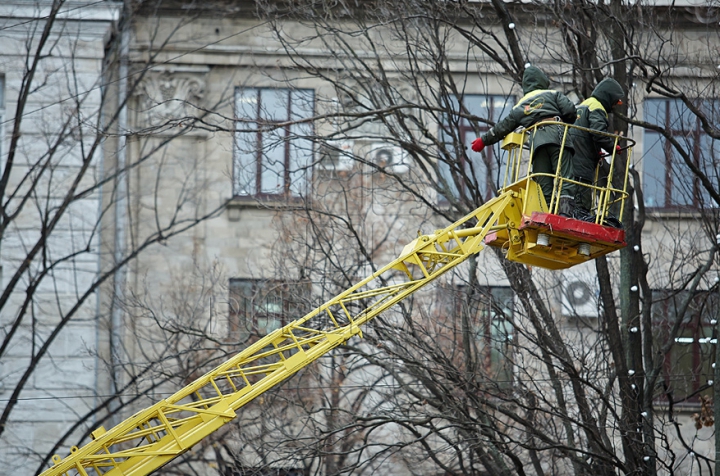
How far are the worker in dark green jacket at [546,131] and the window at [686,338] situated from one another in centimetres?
469

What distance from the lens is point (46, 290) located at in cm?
2058

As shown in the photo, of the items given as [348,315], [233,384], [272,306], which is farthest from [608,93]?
[272,306]

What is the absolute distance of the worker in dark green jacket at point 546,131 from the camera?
36.5ft

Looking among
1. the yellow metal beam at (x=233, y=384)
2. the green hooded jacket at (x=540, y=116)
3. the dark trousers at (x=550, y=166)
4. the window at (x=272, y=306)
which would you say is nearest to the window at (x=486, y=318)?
the window at (x=272, y=306)

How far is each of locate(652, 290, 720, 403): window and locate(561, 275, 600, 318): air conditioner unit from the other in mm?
1008

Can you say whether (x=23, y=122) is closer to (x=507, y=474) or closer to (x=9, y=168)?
(x=9, y=168)

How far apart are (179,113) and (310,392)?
21.7 feet

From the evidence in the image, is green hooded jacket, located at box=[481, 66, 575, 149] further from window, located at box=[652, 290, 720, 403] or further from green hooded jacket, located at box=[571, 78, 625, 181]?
window, located at box=[652, 290, 720, 403]

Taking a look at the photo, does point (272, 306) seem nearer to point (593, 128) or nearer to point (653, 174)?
point (593, 128)

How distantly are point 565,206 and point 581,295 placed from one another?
7.89m

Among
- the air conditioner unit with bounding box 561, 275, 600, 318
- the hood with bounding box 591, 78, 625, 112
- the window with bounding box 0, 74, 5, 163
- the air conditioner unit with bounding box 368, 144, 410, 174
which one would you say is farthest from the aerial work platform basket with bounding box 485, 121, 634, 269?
the window with bounding box 0, 74, 5, 163

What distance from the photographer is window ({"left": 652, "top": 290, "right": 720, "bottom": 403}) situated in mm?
16156

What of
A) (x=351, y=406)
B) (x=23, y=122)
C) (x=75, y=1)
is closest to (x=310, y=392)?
(x=351, y=406)

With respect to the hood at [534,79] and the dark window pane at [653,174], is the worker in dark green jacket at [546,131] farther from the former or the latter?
the dark window pane at [653,174]
